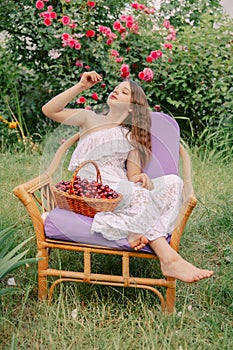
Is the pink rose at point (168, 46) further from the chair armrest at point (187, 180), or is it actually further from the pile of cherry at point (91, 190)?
the pile of cherry at point (91, 190)

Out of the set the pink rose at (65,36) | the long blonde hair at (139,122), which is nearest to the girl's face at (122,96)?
the long blonde hair at (139,122)

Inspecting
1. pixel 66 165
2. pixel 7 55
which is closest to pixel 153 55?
pixel 7 55

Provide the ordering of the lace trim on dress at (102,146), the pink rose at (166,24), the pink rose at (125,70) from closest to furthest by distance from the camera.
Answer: the lace trim on dress at (102,146) < the pink rose at (125,70) < the pink rose at (166,24)

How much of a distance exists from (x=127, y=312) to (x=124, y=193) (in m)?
0.52

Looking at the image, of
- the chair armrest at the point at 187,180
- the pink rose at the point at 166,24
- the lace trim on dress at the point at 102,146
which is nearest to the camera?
the chair armrest at the point at 187,180

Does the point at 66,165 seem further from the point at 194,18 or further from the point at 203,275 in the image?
the point at 194,18

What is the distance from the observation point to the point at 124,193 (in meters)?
2.54

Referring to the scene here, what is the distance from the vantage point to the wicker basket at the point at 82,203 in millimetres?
2408

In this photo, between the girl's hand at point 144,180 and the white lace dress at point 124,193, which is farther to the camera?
the girl's hand at point 144,180

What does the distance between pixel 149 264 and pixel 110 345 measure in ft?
2.68

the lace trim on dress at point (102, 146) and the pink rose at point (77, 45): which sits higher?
the lace trim on dress at point (102, 146)

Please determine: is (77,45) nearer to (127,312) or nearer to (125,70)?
(125,70)

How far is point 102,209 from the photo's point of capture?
2428 mm

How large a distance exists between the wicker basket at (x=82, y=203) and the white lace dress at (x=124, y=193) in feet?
0.11
